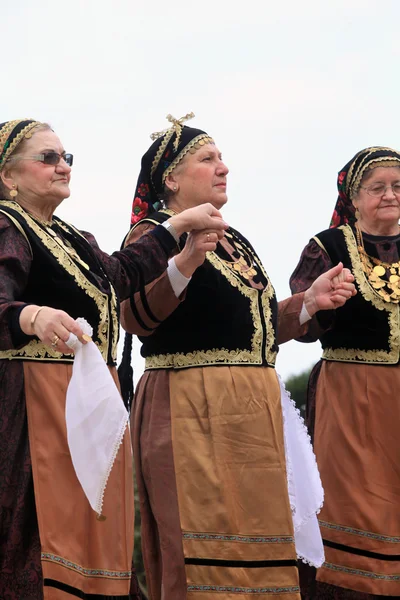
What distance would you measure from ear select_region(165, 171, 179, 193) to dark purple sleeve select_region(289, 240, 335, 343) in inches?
31.4

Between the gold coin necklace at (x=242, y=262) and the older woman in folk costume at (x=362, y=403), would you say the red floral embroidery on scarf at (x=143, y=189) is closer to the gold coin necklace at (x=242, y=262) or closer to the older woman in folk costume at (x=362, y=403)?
the gold coin necklace at (x=242, y=262)

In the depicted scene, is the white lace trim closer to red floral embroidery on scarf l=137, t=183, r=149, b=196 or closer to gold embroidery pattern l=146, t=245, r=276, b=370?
gold embroidery pattern l=146, t=245, r=276, b=370

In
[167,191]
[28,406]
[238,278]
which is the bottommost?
[28,406]

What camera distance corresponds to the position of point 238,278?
16.8 feet

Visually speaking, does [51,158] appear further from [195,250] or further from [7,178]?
[195,250]

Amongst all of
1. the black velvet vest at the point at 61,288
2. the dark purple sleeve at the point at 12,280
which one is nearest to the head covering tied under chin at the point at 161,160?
the black velvet vest at the point at 61,288

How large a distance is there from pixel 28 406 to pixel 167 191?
170 centimetres

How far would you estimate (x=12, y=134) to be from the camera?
14.6ft

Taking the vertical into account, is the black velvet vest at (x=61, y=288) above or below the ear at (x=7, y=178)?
below

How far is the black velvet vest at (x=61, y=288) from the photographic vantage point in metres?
4.16

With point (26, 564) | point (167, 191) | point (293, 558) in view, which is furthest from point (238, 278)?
point (26, 564)

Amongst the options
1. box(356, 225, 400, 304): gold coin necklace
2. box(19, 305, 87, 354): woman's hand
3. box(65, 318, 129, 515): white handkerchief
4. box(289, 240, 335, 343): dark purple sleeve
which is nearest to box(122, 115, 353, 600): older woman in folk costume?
box(289, 240, 335, 343): dark purple sleeve

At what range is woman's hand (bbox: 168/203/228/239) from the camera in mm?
4699

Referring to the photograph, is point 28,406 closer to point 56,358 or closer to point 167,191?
point 56,358
